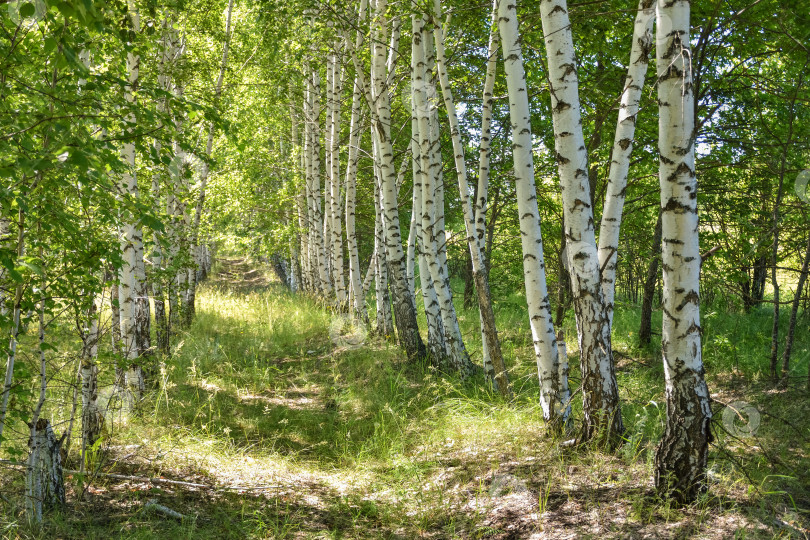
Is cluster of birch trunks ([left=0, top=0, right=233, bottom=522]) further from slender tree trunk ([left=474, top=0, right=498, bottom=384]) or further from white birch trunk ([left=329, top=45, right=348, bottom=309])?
slender tree trunk ([left=474, top=0, right=498, bottom=384])

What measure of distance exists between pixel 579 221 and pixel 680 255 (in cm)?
102

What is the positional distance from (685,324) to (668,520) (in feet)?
3.97

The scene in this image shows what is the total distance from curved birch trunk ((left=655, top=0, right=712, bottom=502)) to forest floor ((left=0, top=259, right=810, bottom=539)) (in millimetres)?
242

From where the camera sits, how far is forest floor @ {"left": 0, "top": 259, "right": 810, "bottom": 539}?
11.5 feet

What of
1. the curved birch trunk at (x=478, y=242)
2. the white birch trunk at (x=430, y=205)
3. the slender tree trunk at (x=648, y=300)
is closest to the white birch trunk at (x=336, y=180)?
the white birch trunk at (x=430, y=205)

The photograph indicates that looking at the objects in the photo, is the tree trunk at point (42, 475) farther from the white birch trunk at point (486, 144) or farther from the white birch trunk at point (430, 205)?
the white birch trunk at point (430, 205)

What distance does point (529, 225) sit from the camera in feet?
16.2

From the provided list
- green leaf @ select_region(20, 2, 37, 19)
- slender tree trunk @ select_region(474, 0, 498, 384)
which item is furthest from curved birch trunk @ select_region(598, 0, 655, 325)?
green leaf @ select_region(20, 2, 37, 19)

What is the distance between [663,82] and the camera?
10.4 ft

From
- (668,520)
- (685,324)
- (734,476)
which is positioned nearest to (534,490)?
(668,520)

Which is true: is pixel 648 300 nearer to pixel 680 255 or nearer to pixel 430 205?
pixel 430 205

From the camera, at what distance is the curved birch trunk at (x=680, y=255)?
3.14 metres

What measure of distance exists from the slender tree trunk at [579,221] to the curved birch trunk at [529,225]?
0.65 meters

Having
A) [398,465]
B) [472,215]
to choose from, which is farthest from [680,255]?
[472,215]
